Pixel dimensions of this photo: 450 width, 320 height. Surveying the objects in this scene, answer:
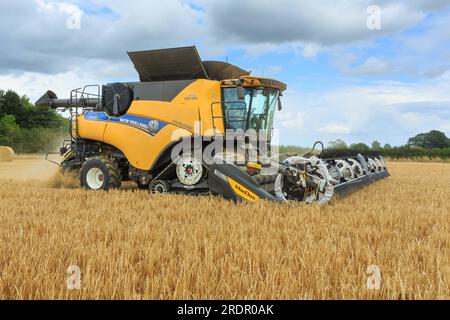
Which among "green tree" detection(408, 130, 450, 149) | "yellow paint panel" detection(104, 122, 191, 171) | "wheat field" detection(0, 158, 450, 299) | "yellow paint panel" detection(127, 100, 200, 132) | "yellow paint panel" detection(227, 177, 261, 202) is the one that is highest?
"green tree" detection(408, 130, 450, 149)

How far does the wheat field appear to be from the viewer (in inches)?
88.7

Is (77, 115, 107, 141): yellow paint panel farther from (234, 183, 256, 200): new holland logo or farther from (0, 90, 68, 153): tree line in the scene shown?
(0, 90, 68, 153): tree line

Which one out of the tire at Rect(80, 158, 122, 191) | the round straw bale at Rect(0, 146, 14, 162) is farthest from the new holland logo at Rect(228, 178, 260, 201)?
the round straw bale at Rect(0, 146, 14, 162)

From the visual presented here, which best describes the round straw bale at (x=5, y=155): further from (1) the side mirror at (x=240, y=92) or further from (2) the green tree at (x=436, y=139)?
(2) the green tree at (x=436, y=139)

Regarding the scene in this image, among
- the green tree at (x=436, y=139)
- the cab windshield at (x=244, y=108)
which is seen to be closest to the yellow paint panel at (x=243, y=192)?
the cab windshield at (x=244, y=108)

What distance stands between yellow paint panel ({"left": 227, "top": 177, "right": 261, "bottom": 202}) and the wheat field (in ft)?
1.19

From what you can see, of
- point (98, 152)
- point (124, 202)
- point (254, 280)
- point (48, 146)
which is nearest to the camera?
point (254, 280)

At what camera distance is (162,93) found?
7.56 metres

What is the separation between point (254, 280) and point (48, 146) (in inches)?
1707

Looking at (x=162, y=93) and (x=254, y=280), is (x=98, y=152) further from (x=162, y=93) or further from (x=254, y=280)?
(x=254, y=280)

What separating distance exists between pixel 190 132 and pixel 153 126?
787 millimetres

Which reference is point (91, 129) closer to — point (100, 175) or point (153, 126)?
point (100, 175)

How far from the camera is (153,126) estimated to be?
7293mm
